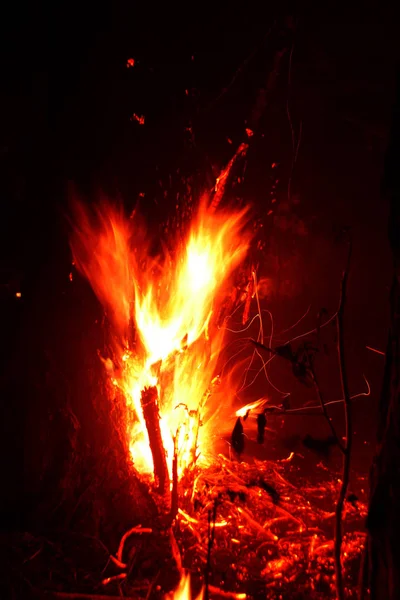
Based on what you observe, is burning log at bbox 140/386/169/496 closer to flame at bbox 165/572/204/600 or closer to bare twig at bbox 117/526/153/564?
bare twig at bbox 117/526/153/564

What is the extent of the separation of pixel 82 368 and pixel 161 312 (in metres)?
1.23

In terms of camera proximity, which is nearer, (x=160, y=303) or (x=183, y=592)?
(x=183, y=592)

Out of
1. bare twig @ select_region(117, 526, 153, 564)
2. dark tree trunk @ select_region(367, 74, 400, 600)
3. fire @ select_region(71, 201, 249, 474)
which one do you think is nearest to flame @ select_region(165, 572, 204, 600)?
bare twig @ select_region(117, 526, 153, 564)

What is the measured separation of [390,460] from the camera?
1.91 meters

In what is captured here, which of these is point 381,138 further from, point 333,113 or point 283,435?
point 283,435

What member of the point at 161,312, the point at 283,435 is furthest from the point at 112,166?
the point at 283,435

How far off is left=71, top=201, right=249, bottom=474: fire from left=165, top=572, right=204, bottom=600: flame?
1.23 metres

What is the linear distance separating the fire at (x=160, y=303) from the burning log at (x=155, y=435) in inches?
1.1

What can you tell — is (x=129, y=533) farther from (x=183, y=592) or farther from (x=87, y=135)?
(x=87, y=135)

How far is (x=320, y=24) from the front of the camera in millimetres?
4613

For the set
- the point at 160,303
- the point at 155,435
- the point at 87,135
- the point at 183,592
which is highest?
the point at 87,135

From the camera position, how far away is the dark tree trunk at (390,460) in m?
1.85

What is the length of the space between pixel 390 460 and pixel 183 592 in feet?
8.51

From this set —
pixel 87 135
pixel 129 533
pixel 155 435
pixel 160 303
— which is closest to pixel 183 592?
pixel 129 533
